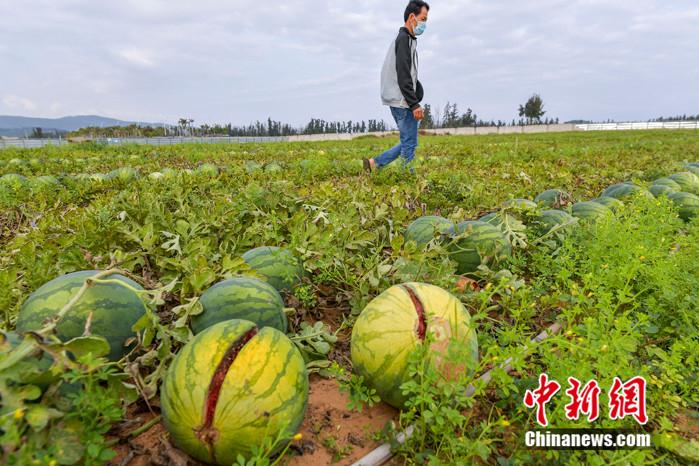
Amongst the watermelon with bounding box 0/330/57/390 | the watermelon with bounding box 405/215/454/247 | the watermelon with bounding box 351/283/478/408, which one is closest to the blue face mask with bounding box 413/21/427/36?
the watermelon with bounding box 405/215/454/247

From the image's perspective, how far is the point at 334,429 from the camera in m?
1.79

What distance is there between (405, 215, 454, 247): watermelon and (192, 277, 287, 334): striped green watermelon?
1354 millimetres

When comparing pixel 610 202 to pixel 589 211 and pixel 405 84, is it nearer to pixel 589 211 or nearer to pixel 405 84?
pixel 589 211

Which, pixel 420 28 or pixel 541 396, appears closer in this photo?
pixel 541 396

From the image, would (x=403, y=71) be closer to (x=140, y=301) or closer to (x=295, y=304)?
(x=295, y=304)

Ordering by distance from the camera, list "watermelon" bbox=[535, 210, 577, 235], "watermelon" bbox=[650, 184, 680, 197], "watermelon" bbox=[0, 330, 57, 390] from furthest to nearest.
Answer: "watermelon" bbox=[650, 184, 680, 197] → "watermelon" bbox=[535, 210, 577, 235] → "watermelon" bbox=[0, 330, 57, 390]

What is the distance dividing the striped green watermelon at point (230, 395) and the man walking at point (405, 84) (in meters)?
5.71

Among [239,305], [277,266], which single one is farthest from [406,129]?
[239,305]

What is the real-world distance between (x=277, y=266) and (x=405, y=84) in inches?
216

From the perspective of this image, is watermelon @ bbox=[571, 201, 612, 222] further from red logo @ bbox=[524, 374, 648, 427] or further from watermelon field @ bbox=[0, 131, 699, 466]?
red logo @ bbox=[524, 374, 648, 427]

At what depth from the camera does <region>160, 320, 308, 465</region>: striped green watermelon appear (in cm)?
140

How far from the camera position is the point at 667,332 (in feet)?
7.94

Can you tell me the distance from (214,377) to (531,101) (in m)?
82.4

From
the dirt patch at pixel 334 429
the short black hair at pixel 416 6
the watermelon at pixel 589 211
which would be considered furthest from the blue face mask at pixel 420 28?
the dirt patch at pixel 334 429
